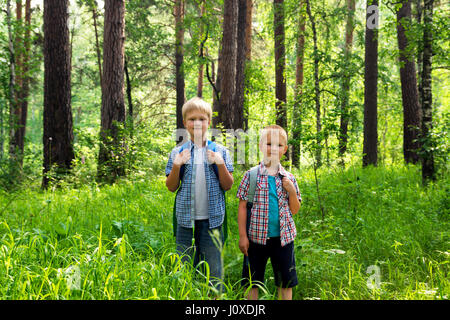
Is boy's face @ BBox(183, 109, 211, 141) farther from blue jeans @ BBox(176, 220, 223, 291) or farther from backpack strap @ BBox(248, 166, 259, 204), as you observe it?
blue jeans @ BBox(176, 220, 223, 291)

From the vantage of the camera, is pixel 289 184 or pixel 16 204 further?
pixel 16 204

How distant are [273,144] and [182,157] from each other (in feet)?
2.23

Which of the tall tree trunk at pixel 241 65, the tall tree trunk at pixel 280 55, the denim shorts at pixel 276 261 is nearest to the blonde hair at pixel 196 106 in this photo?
the denim shorts at pixel 276 261

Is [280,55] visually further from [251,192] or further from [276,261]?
[276,261]

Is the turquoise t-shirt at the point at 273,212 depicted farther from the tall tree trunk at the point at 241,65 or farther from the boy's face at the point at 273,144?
the tall tree trunk at the point at 241,65

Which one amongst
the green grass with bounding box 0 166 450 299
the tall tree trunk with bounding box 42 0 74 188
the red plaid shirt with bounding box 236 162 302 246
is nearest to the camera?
the green grass with bounding box 0 166 450 299

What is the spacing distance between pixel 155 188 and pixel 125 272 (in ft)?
13.2

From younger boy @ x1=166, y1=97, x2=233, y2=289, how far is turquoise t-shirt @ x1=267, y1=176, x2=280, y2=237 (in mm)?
314

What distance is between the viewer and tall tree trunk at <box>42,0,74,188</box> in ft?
24.4

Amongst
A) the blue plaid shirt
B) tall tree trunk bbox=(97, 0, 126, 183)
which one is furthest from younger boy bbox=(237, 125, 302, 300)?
tall tree trunk bbox=(97, 0, 126, 183)

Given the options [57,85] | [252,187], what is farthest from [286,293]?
[57,85]
